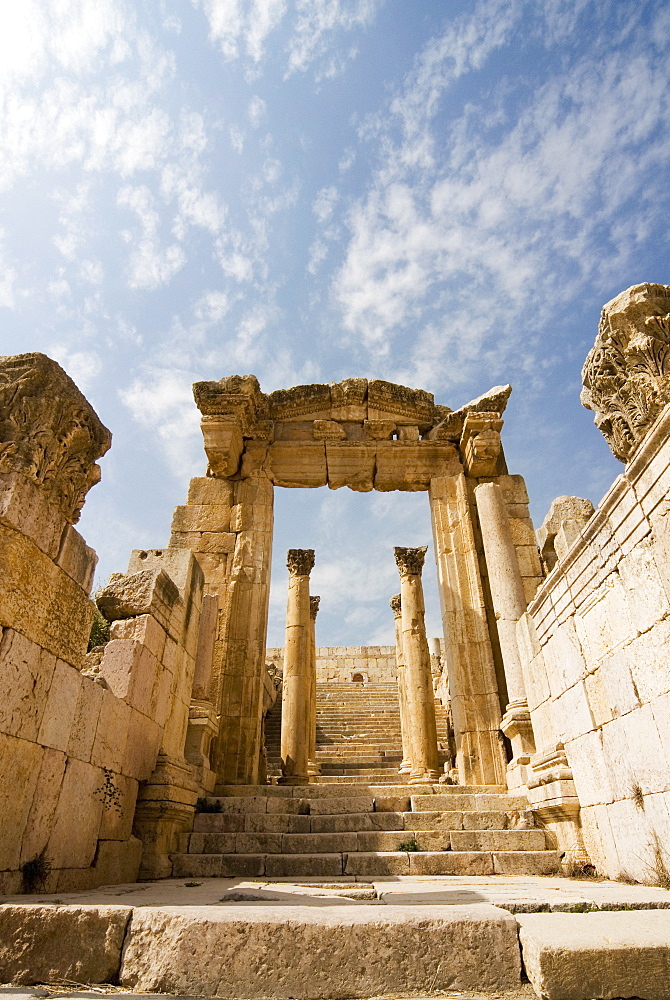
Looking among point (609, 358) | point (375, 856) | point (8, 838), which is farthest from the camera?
point (375, 856)

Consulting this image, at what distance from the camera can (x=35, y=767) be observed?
139 inches

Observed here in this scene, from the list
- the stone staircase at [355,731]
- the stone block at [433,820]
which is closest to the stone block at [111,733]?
the stone block at [433,820]

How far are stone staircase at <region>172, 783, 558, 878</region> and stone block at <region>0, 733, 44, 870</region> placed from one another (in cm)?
225

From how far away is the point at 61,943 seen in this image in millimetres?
2285

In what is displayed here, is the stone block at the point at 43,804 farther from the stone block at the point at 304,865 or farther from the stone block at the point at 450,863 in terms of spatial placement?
the stone block at the point at 450,863

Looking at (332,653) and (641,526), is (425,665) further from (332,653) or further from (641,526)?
(332,653)

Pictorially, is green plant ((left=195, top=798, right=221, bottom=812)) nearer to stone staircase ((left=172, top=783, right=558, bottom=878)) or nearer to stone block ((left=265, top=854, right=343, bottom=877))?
stone staircase ((left=172, top=783, right=558, bottom=878))

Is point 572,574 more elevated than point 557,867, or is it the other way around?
point 572,574

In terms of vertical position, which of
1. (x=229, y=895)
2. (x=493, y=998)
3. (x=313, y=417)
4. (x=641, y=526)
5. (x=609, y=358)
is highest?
(x=313, y=417)

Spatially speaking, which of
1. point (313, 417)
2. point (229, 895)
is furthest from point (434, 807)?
point (313, 417)

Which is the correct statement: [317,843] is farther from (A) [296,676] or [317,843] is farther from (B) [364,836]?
(A) [296,676]

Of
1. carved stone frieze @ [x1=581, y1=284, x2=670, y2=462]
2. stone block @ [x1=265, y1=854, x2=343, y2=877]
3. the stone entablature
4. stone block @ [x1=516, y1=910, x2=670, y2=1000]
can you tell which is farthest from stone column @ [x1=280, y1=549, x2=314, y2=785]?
stone block @ [x1=516, y1=910, x2=670, y2=1000]

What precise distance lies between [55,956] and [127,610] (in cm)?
317

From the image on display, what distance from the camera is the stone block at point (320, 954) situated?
2.07 meters
